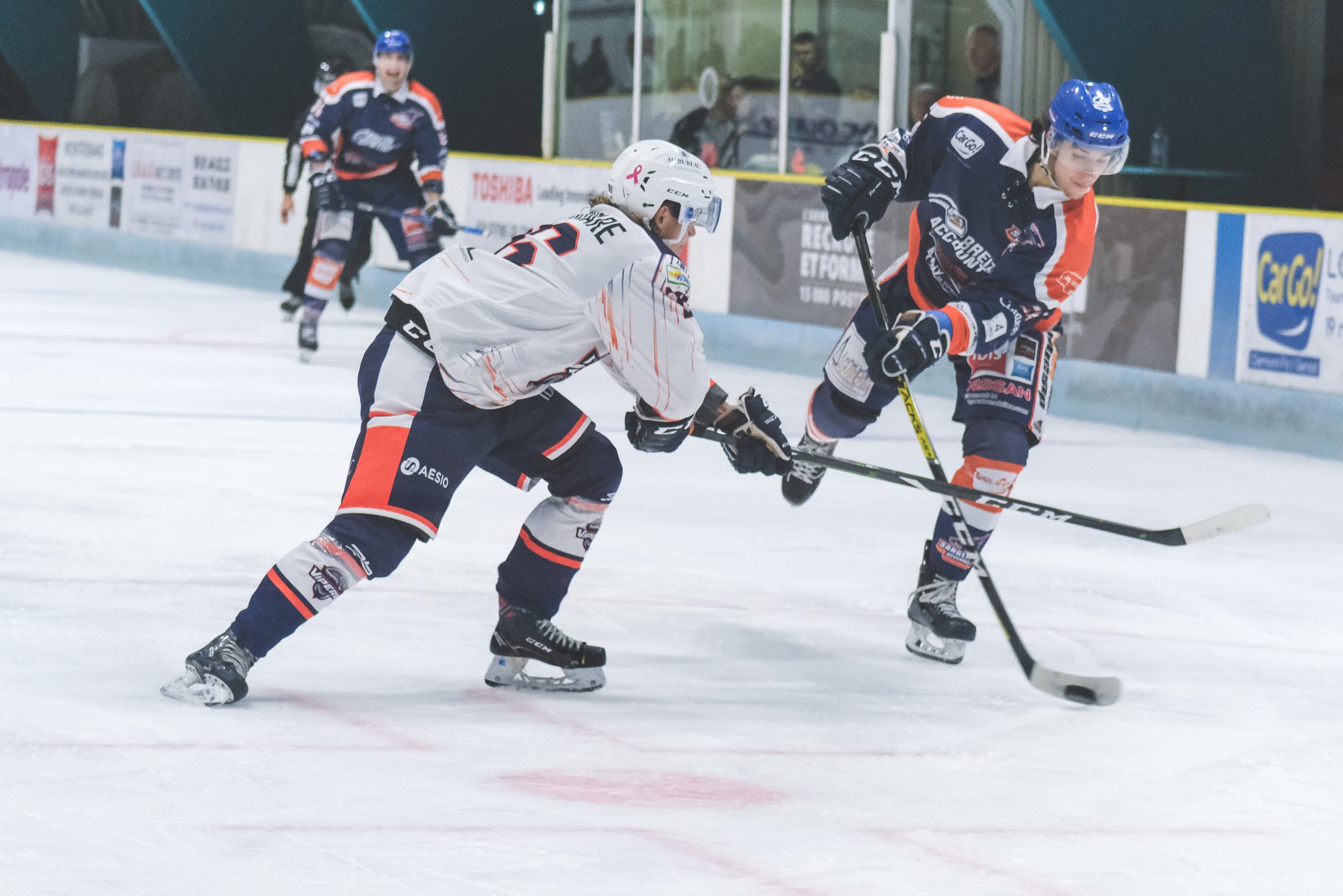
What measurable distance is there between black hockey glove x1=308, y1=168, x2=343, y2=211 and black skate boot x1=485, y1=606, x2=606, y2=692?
5445mm

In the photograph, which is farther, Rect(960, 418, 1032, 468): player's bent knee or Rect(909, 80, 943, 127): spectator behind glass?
Rect(909, 80, 943, 127): spectator behind glass

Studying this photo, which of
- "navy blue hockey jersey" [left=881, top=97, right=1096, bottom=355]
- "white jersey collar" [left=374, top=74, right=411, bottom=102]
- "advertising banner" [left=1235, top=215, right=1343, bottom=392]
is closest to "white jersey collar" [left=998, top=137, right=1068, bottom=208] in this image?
"navy blue hockey jersey" [left=881, top=97, right=1096, bottom=355]

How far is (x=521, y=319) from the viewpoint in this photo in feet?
10.9

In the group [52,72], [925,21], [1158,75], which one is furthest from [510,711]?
[52,72]

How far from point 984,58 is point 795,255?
56.8 inches

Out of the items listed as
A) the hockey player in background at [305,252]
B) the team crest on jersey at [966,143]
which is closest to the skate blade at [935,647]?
the team crest on jersey at [966,143]

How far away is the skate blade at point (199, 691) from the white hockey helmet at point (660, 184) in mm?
1041

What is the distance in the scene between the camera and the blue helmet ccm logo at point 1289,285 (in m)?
7.09

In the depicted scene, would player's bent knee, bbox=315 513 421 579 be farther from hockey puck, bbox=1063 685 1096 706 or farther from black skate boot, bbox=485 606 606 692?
hockey puck, bbox=1063 685 1096 706

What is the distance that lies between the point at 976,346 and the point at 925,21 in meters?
6.17

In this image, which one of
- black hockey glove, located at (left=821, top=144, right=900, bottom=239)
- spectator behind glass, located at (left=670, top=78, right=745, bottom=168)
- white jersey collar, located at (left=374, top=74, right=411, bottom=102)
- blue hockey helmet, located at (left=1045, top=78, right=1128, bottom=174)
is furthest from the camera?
spectator behind glass, located at (left=670, top=78, right=745, bottom=168)

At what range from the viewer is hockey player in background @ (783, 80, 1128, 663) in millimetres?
3918

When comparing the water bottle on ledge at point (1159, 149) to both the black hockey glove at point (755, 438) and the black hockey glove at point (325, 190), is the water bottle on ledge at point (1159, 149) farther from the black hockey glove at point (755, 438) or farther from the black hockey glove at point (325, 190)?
the black hockey glove at point (755, 438)

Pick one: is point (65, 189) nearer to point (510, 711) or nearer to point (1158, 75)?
point (1158, 75)
